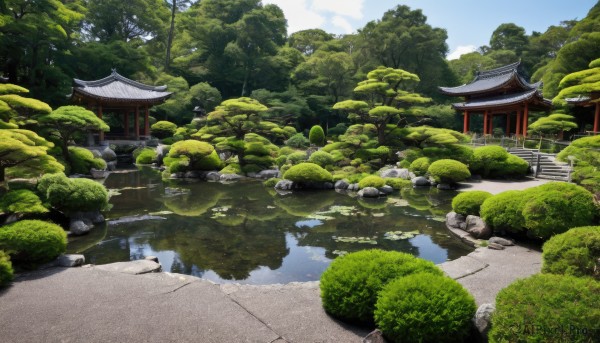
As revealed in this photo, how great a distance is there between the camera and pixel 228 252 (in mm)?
7648

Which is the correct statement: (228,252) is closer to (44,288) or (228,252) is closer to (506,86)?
(44,288)

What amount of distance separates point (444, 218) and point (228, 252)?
6404mm

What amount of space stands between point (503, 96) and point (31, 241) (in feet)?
90.3

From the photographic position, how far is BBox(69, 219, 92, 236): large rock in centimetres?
864

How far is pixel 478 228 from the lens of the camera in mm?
8172

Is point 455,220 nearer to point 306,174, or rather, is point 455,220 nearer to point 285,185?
point 306,174

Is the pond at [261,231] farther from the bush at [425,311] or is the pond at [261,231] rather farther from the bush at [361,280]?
the bush at [425,311]

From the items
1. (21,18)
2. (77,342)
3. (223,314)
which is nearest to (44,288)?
(77,342)

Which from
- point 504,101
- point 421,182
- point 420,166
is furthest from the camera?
point 504,101

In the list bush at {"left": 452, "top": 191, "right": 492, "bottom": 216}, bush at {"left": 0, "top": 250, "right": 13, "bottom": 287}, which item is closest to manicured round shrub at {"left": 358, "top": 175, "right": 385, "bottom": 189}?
bush at {"left": 452, "top": 191, "right": 492, "bottom": 216}

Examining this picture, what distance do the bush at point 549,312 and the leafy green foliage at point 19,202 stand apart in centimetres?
799

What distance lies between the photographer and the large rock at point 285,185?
1602 cm

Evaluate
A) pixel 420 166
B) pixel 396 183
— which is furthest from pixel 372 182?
pixel 420 166

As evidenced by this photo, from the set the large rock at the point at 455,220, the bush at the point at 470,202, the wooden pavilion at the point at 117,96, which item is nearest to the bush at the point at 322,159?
the large rock at the point at 455,220
